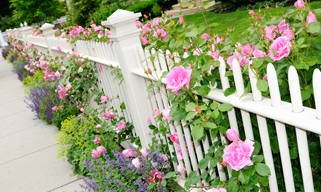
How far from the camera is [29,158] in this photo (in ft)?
12.9

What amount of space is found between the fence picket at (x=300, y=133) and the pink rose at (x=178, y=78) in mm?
513

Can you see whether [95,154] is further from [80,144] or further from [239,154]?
[239,154]

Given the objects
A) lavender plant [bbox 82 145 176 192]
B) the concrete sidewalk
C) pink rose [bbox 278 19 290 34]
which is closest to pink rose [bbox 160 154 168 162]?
lavender plant [bbox 82 145 176 192]

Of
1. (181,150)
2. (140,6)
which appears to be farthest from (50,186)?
(140,6)

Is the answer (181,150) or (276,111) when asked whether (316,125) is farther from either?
(181,150)

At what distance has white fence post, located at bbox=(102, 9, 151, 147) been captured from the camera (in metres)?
2.37

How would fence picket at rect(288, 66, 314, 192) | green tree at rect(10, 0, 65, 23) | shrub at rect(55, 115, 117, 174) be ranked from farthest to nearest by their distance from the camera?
green tree at rect(10, 0, 65, 23)
shrub at rect(55, 115, 117, 174)
fence picket at rect(288, 66, 314, 192)

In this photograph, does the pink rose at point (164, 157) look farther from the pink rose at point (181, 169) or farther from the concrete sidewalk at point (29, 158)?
the concrete sidewalk at point (29, 158)

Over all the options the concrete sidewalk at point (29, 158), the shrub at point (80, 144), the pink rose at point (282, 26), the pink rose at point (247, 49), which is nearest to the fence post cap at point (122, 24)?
the pink rose at point (247, 49)

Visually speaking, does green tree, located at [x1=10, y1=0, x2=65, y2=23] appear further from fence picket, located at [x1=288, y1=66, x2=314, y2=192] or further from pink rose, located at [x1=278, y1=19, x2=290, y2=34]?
fence picket, located at [x1=288, y1=66, x2=314, y2=192]

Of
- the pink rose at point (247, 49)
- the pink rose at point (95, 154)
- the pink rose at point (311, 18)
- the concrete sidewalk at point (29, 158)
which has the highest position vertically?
the pink rose at point (311, 18)

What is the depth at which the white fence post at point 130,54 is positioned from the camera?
2.37 meters

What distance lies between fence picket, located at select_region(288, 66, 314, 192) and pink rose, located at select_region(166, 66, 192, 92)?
20.2 inches

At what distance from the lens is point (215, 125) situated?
60.5 inches
